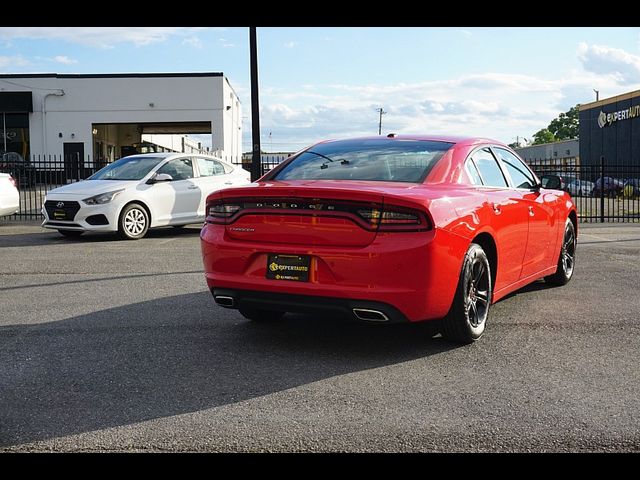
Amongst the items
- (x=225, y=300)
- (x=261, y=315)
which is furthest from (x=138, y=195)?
(x=225, y=300)

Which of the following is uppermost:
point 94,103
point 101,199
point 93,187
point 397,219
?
point 94,103

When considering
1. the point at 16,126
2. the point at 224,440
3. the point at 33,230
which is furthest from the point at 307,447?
the point at 16,126

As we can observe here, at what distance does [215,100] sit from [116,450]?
36123mm

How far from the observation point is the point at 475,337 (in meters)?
5.47

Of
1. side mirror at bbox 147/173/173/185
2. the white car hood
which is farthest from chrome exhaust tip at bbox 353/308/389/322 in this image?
side mirror at bbox 147/173/173/185

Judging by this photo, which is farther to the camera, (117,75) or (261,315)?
(117,75)

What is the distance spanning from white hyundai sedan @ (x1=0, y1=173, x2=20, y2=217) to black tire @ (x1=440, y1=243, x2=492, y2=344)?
11.1 m

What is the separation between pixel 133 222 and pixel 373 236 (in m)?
8.94

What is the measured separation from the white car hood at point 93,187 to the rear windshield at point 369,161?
7333 mm

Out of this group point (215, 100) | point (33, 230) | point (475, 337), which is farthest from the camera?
point (215, 100)

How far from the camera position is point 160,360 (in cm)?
500

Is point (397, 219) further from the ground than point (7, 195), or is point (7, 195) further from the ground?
point (7, 195)

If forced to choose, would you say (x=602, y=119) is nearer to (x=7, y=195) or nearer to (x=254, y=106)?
(x=254, y=106)
